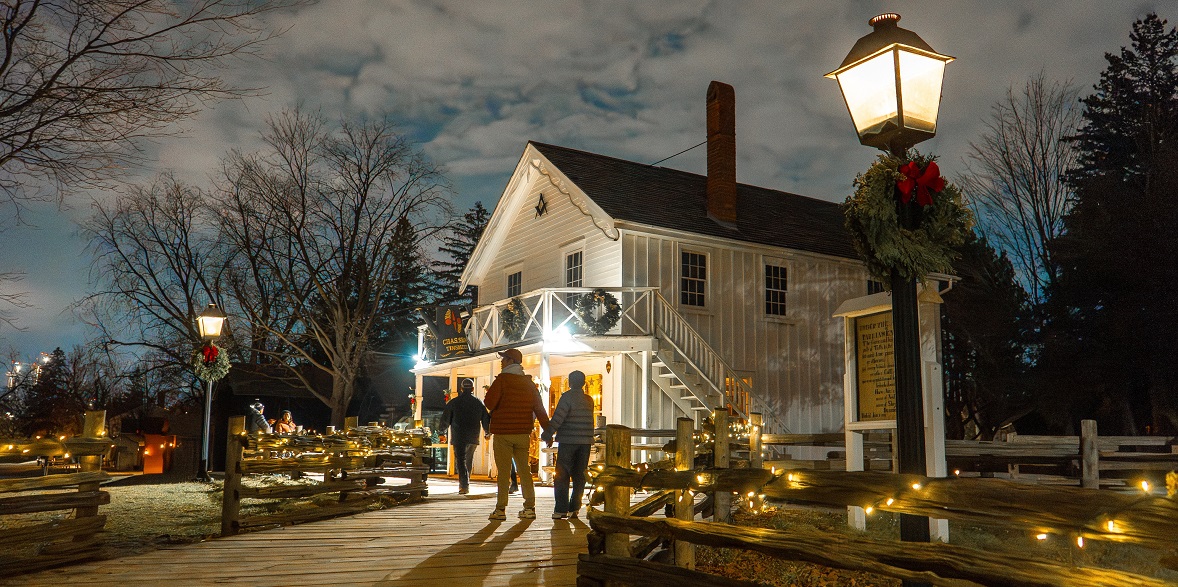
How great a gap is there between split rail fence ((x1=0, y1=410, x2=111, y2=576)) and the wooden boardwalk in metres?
0.27

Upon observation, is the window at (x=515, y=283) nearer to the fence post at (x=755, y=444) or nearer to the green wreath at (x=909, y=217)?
the fence post at (x=755, y=444)

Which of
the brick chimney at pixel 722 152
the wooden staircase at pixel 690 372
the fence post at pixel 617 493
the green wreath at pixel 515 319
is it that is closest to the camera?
the fence post at pixel 617 493

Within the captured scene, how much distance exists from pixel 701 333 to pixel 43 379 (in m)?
44.7

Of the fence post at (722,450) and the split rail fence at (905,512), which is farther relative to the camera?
the fence post at (722,450)

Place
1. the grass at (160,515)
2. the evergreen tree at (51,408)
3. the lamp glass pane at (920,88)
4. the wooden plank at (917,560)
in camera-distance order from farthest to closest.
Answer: the evergreen tree at (51,408), the grass at (160,515), the lamp glass pane at (920,88), the wooden plank at (917,560)

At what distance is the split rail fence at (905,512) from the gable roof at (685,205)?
549 inches

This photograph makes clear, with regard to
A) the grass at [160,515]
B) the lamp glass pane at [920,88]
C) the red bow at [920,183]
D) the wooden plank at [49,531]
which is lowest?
the grass at [160,515]

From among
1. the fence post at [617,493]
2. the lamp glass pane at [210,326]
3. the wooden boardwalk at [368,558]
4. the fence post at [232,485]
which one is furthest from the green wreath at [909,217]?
the lamp glass pane at [210,326]

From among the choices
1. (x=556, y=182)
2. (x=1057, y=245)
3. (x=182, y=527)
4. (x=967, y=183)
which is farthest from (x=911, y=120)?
(x=967, y=183)

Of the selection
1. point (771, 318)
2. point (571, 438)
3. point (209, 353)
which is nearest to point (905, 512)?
point (571, 438)

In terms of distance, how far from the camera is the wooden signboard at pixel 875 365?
940 centimetres

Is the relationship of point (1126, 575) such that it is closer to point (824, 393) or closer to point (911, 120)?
point (911, 120)

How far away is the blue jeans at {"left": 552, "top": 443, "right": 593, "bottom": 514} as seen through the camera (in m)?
10.5

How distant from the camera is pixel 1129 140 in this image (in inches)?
1123
